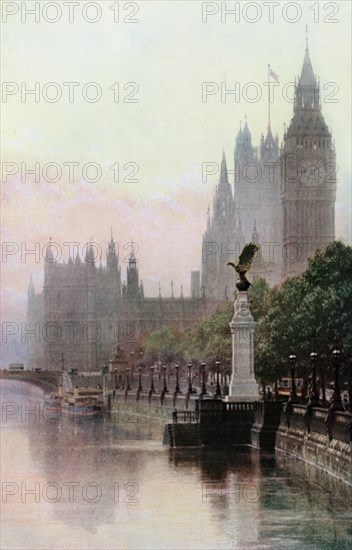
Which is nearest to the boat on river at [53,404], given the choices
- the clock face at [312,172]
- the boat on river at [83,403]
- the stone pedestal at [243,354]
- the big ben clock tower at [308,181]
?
the boat on river at [83,403]

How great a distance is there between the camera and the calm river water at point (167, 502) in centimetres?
3247

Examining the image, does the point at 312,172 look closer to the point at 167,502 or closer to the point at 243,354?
the point at 243,354

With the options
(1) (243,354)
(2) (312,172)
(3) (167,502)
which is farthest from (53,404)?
(3) (167,502)

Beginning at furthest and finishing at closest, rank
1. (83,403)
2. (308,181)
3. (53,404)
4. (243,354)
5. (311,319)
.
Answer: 1. (308,181)
2. (53,404)
3. (83,403)
4. (311,319)
5. (243,354)

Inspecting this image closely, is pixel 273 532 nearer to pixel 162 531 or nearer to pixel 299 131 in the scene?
pixel 162 531

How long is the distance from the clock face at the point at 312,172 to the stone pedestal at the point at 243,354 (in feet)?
401

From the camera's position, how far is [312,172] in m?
189

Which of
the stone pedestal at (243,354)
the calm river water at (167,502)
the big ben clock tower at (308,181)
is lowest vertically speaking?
the calm river water at (167,502)

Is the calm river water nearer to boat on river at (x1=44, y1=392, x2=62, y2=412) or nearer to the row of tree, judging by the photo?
the row of tree

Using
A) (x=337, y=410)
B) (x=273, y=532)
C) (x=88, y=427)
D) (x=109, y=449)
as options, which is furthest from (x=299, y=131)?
(x=273, y=532)

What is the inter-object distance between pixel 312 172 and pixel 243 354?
125659 mm

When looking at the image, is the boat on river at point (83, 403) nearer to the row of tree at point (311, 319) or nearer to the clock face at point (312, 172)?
the row of tree at point (311, 319)

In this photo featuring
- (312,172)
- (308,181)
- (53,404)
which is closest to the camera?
(53,404)

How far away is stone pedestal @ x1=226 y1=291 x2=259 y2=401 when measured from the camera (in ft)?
213
